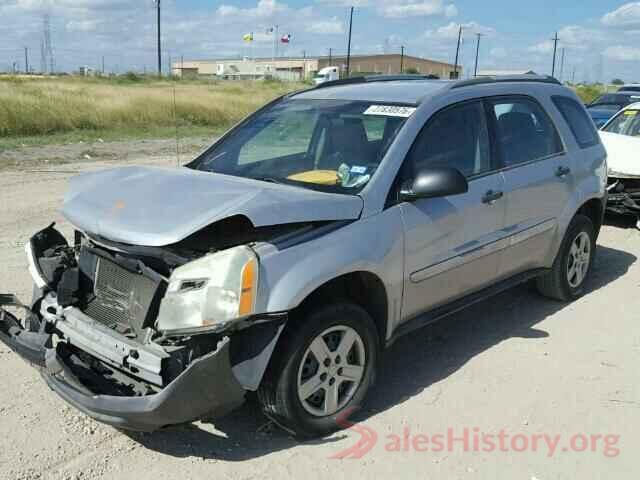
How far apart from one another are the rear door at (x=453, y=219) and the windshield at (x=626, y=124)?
598 cm

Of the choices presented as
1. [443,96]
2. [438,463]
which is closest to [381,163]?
[443,96]

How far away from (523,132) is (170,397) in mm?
3391

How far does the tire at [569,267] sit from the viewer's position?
18.6 ft

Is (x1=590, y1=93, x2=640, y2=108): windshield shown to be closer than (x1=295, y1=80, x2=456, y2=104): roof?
No

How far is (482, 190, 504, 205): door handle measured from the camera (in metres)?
4.52

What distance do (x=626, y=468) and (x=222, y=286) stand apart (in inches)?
87.5

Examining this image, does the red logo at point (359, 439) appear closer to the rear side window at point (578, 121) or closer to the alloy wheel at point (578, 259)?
the alloy wheel at point (578, 259)

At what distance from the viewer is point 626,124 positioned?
32.4ft

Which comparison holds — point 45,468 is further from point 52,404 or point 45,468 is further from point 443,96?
point 443,96

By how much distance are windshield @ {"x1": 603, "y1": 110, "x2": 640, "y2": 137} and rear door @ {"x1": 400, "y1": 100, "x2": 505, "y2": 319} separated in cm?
598

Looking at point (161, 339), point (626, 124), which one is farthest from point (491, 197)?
point (626, 124)

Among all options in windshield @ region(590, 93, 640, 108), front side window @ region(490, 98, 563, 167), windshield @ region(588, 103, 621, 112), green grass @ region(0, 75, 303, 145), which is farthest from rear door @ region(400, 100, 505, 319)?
windshield @ region(590, 93, 640, 108)

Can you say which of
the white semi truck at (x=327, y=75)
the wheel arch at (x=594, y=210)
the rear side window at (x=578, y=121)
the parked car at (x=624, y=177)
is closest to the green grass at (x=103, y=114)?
Result: the white semi truck at (x=327, y=75)

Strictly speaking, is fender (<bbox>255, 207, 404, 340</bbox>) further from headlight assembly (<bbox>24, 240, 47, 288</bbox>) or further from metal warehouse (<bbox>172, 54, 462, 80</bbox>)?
metal warehouse (<bbox>172, 54, 462, 80</bbox>)
